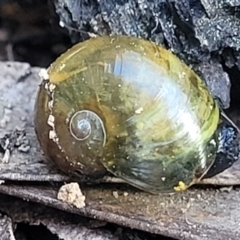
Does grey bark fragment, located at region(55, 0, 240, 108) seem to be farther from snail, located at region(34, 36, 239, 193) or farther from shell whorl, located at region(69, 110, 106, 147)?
shell whorl, located at region(69, 110, 106, 147)

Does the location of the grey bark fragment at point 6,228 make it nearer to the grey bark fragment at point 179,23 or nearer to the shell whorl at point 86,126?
the shell whorl at point 86,126

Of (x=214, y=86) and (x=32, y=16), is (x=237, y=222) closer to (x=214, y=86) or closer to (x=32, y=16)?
(x=214, y=86)

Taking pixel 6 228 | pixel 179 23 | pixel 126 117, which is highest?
pixel 179 23

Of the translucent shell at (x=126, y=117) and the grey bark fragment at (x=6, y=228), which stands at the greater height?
the translucent shell at (x=126, y=117)

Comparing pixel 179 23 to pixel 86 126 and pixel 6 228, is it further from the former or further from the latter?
pixel 6 228

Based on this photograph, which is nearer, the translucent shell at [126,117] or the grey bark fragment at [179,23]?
the translucent shell at [126,117]

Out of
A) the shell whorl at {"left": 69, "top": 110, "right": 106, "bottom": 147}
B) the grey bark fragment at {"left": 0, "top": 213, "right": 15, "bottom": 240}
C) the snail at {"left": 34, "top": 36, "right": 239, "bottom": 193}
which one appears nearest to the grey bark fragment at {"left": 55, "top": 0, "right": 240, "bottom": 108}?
the snail at {"left": 34, "top": 36, "right": 239, "bottom": 193}

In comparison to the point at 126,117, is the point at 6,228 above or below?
below

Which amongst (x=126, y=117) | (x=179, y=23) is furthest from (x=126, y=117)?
(x=179, y=23)


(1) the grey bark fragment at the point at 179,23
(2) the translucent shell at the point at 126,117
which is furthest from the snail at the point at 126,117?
(1) the grey bark fragment at the point at 179,23
